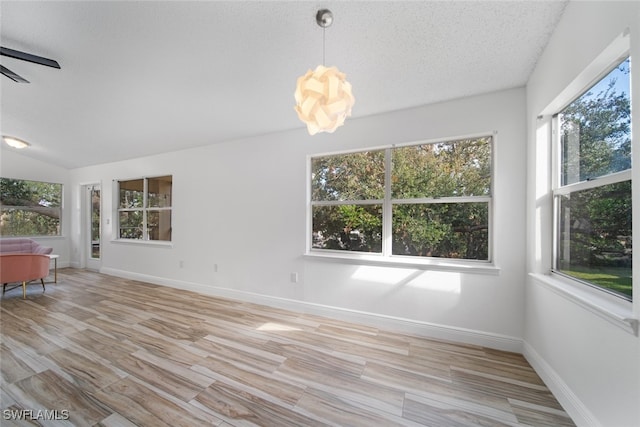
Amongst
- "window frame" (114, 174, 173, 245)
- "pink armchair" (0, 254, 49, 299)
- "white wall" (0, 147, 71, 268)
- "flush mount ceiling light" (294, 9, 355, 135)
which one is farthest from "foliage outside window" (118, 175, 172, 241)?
"flush mount ceiling light" (294, 9, 355, 135)

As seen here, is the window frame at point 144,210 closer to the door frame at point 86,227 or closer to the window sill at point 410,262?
the door frame at point 86,227

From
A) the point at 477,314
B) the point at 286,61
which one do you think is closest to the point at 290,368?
the point at 477,314

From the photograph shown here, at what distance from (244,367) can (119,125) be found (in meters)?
4.01

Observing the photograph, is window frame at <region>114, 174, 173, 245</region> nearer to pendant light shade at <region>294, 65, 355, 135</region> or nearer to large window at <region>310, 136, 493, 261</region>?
large window at <region>310, 136, 493, 261</region>

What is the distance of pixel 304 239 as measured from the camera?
3.16 metres

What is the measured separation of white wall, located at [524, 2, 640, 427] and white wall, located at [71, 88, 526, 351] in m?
0.18

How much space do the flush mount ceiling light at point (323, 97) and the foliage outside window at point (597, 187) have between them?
153cm

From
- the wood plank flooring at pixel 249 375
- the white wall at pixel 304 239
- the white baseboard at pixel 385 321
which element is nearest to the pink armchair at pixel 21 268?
the wood plank flooring at pixel 249 375

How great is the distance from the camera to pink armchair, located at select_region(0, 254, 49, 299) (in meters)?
3.55

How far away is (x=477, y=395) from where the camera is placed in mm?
1677

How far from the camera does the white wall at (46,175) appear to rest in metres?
5.16

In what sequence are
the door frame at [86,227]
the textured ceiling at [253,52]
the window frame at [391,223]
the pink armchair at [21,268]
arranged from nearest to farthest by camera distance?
the textured ceiling at [253,52] → the window frame at [391,223] → the pink armchair at [21,268] → the door frame at [86,227]

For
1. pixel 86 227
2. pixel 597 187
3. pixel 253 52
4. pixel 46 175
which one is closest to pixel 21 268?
pixel 86 227

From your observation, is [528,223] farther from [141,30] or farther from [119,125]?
[119,125]
